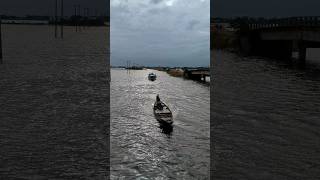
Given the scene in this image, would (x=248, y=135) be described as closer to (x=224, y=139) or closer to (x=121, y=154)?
(x=224, y=139)

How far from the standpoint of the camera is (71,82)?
87.5 m

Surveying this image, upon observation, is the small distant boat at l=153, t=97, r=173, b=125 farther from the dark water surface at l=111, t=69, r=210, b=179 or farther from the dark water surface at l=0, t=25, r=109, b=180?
the dark water surface at l=0, t=25, r=109, b=180

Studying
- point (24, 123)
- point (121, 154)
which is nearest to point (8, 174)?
point (121, 154)

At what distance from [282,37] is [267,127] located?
209 ft

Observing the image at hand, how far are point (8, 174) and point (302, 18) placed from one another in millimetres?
77484

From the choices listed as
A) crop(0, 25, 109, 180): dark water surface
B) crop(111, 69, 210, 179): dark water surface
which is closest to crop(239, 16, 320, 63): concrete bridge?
crop(111, 69, 210, 179): dark water surface

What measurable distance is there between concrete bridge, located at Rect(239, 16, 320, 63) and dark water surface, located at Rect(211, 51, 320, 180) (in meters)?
8.71

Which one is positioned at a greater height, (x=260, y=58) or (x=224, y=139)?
(x=260, y=58)

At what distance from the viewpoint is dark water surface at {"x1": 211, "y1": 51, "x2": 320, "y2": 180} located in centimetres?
3494

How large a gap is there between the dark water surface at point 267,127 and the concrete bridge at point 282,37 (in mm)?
8709

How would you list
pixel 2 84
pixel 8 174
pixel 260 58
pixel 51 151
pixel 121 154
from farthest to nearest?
1. pixel 260 58
2. pixel 2 84
3. pixel 121 154
4. pixel 51 151
5. pixel 8 174

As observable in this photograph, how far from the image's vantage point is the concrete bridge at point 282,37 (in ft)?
303

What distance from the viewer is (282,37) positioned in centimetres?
10800

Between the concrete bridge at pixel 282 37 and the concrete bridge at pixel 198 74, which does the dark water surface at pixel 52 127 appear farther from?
the concrete bridge at pixel 198 74
